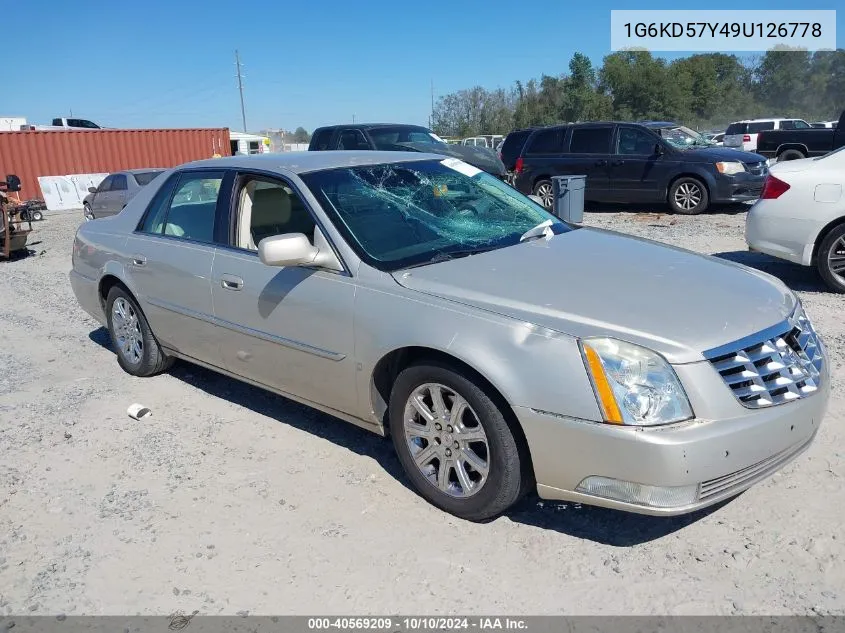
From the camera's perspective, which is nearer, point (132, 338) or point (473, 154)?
point (132, 338)

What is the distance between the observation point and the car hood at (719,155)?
12609 mm

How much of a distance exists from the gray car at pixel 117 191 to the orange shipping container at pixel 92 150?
27.1 feet

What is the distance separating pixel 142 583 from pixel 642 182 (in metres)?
12.2

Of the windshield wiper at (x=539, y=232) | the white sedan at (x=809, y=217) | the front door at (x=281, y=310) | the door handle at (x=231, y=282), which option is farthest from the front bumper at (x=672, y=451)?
the white sedan at (x=809, y=217)

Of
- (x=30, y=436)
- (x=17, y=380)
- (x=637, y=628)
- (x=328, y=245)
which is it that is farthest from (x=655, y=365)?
(x=17, y=380)

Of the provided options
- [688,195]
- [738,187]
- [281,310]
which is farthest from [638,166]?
[281,310]

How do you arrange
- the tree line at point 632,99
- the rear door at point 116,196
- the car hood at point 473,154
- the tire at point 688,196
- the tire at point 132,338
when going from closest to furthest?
the tire at point 132,338
the tire at point 688,196
the car hood at point 473,154
the rear door at point 116,196
the tree line at point 632,99

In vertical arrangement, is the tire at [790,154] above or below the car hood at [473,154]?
below

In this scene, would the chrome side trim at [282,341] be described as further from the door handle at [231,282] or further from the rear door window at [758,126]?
the rear door window at [758,126]

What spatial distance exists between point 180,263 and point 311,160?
111 centimetres

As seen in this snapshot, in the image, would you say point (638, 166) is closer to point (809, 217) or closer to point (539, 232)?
point (809, 217)

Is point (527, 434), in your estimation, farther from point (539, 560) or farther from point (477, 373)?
point (539, 560)

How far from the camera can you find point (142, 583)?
9.70 ft

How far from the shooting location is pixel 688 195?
1295cm
